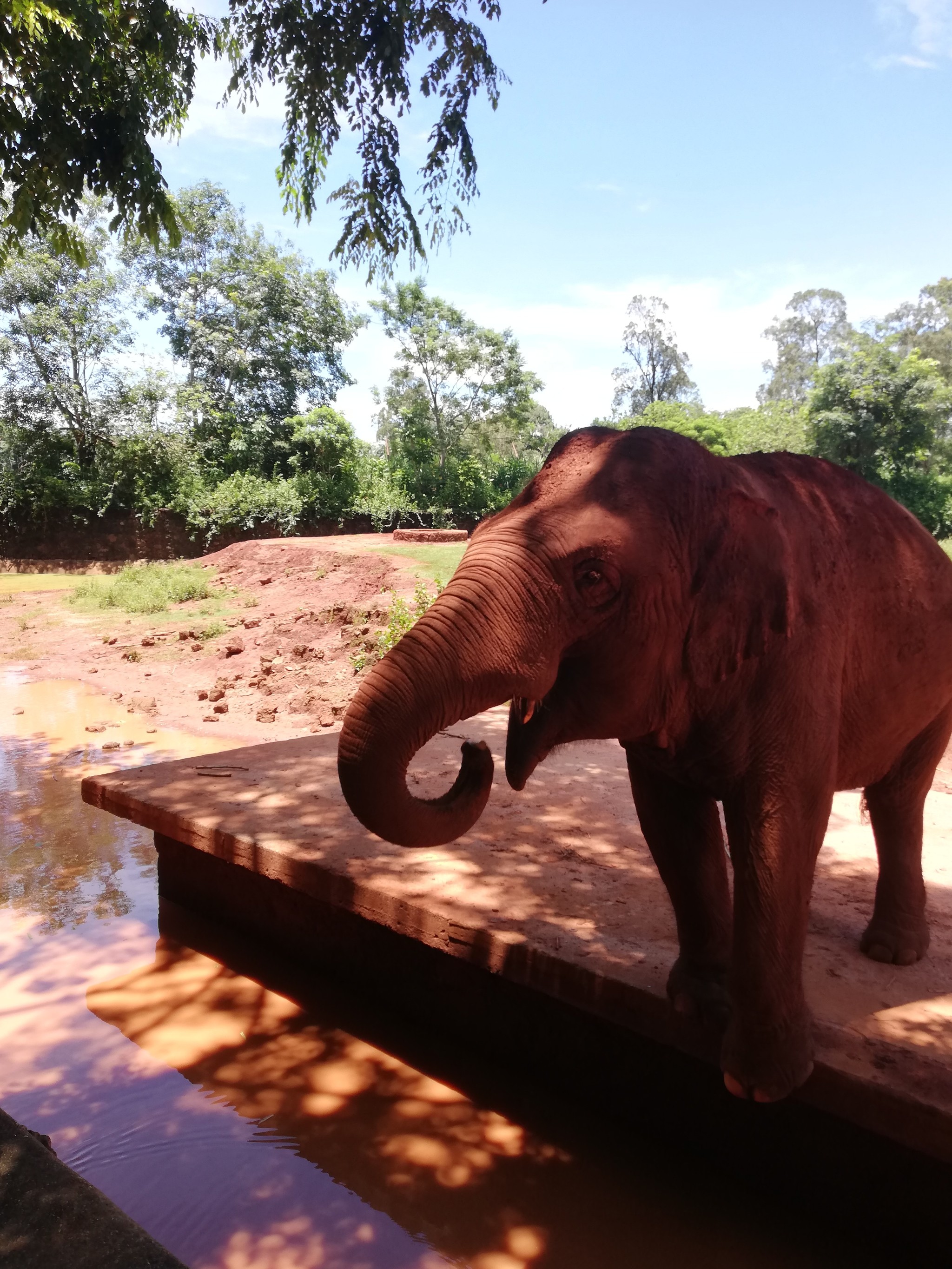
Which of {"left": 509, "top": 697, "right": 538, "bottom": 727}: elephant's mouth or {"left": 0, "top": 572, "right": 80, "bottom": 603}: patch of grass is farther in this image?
{"left": 0, "top": 572, "right": 80, "bottom": 603}: patch of grass

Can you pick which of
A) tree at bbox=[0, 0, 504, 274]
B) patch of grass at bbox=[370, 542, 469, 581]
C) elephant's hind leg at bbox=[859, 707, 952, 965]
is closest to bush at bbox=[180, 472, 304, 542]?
patch of grass at bbox=[370, 542, 469, 581]

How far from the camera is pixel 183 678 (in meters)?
10.7

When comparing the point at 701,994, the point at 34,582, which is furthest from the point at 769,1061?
the point at 34,582

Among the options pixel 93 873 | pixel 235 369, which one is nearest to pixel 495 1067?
pixel 93 873

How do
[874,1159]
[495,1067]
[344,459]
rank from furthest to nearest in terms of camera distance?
[344,459], [495,1067], [874,1159]

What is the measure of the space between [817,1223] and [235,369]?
27061 millimetres

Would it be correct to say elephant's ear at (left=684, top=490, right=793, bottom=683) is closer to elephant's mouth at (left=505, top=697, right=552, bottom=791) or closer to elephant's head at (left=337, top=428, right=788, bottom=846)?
elephant's head at (left=337, top=428, right=788, bottom=846)

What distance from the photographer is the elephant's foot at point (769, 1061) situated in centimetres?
212

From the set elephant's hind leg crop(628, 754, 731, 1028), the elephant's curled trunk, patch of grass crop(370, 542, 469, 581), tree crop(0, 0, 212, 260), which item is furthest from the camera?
patch of grass crop(370, 542, 469, 581)

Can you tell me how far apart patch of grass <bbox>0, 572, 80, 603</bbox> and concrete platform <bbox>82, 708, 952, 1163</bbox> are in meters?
14.8

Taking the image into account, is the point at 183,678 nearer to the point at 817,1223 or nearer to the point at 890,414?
the point at 817,1223

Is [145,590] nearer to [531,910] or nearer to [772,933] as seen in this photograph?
[531,910]

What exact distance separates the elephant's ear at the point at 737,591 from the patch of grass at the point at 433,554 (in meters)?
11.0

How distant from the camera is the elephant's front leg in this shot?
2.10m
